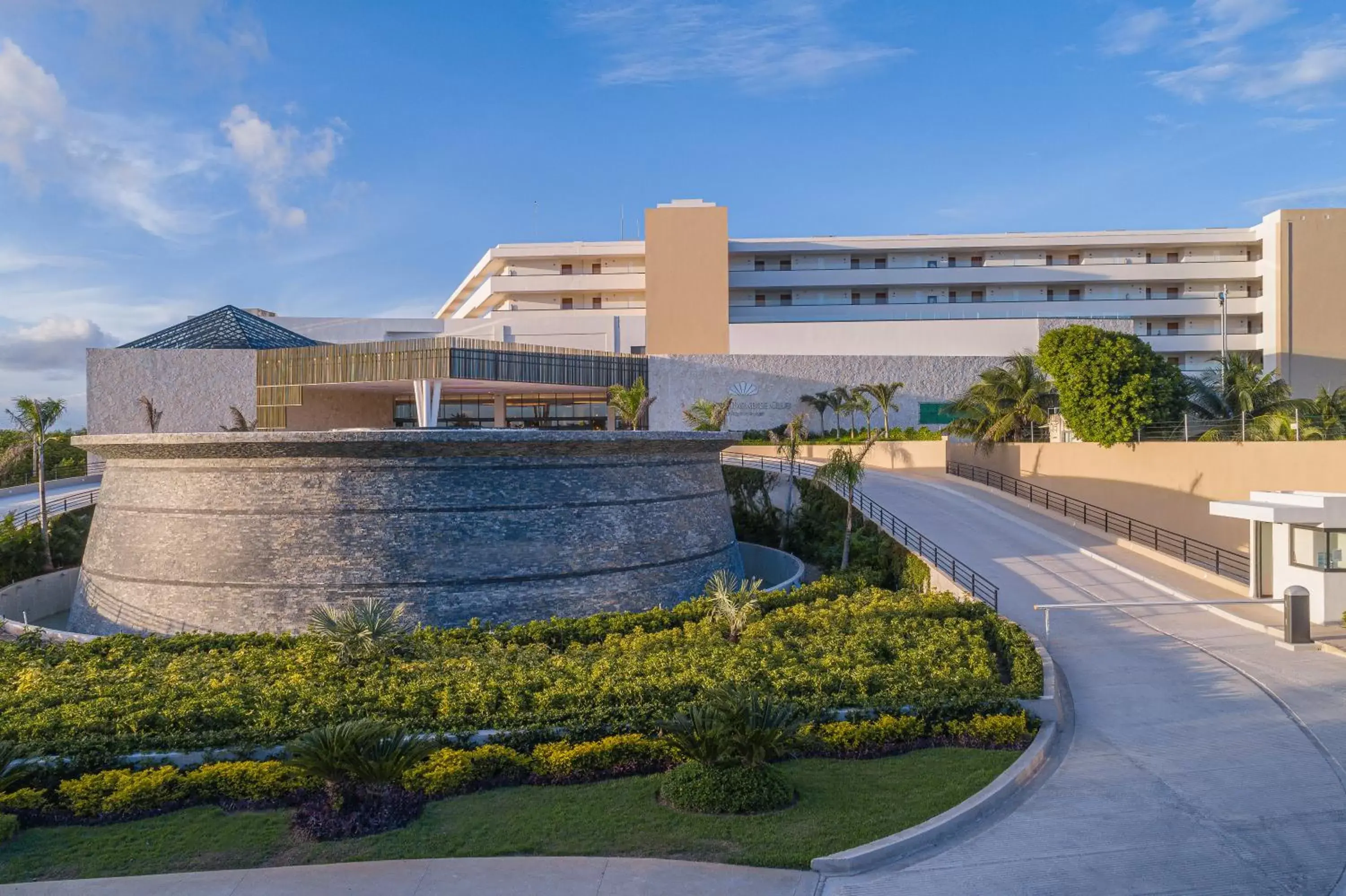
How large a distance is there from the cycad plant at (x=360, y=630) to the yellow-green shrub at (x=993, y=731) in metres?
9.11

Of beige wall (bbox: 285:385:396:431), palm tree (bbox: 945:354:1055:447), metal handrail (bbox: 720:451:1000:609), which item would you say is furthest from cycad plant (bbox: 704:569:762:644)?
beige wall (bbox: 285:385:396:431)

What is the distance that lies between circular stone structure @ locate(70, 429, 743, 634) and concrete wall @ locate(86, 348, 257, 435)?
86.9ft

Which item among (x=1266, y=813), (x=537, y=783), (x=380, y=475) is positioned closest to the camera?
(x=1266, y=813)

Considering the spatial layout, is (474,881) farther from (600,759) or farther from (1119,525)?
(1119,525)

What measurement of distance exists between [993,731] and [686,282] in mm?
44047

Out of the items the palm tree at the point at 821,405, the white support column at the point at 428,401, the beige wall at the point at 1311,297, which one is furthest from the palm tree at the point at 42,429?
the beige wall at the point at 1311,297

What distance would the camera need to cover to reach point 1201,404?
35438mm

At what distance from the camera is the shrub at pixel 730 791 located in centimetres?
941

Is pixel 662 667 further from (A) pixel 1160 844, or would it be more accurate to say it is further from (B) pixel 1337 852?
(B) pixel 1337 852

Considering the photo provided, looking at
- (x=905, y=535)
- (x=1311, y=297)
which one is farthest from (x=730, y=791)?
(x=1311, y=297)

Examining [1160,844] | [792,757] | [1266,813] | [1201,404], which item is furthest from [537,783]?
[1201,404]

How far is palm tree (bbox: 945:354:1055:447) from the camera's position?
36.7m

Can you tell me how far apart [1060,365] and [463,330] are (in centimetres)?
3656

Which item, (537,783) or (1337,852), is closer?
(1337,852)
